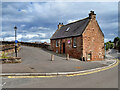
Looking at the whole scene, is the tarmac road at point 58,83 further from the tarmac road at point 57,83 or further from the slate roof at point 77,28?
the slate roof at point 77,28

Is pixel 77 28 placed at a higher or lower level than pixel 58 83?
higher

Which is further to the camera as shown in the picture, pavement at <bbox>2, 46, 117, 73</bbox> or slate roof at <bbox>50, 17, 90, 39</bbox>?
slate roof at <bbox>50, 17, 90, 39</bbox>

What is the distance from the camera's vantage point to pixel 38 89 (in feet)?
16.3

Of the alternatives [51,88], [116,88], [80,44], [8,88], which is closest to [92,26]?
[80,44]

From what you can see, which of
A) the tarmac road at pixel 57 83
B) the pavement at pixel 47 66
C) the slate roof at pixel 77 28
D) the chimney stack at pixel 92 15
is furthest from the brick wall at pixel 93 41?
the tarmac road at pixel 57 83

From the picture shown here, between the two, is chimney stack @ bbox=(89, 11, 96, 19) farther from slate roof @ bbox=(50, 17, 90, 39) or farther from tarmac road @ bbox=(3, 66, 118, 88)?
tarmac road @ bbox=(3, 66, 118, 88)

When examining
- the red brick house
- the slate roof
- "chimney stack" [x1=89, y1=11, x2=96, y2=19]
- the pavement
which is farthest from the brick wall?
the pavement

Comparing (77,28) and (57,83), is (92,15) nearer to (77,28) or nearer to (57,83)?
(77,28)

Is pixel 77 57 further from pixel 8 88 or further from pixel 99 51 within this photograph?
pixel 8 88

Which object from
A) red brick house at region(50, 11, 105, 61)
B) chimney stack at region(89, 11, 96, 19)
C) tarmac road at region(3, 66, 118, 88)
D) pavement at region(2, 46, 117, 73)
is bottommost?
tarmac road at region(3, 66, 118, 88)

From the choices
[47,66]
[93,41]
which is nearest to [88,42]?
[93,41]

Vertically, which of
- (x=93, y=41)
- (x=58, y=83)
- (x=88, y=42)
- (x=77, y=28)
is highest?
(x=77, y=28)

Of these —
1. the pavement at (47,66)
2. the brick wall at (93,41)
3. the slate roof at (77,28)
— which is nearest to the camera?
the pavement at (47,66)

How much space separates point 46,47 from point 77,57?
1427cm
